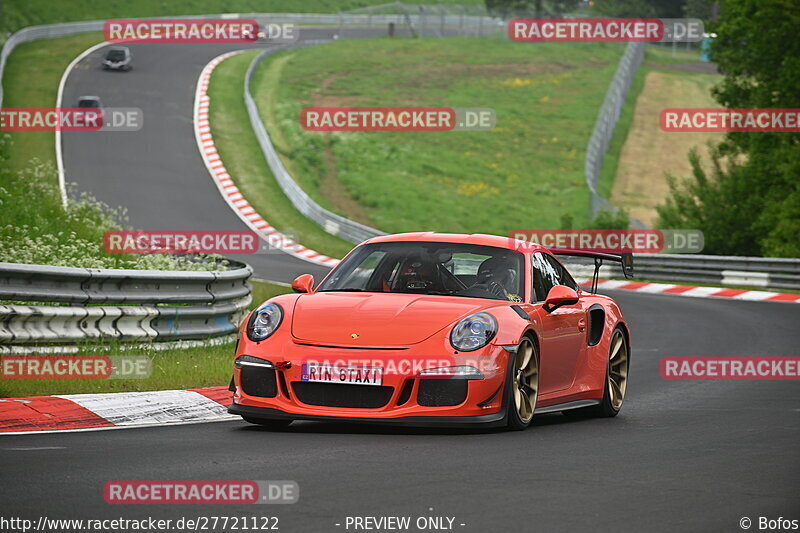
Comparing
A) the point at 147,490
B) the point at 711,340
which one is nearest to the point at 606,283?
the point at 711,340

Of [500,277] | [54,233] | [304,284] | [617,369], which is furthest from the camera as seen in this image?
[54,233]

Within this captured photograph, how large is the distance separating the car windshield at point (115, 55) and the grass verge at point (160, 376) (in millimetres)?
45537

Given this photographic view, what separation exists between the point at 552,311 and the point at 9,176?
1083cm

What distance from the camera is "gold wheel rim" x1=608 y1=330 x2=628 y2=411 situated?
11.1m

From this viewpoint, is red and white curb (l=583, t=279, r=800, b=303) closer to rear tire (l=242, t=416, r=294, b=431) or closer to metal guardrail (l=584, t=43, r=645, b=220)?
metal guardrail (l=584, t=43, r=645, b=220)

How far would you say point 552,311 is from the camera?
994 cm

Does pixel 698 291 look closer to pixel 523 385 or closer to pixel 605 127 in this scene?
pixel 523 385

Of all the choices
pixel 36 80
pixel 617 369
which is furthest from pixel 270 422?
pixel 36 80

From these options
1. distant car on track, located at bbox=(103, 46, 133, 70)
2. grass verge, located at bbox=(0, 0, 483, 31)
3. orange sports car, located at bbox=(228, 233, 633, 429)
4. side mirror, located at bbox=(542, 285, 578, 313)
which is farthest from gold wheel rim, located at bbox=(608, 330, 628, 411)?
grass verge, located at bbox=(0, 0, 483, 31)

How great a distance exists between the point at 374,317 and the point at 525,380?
Result: 3.75 ft

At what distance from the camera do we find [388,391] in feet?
28.1

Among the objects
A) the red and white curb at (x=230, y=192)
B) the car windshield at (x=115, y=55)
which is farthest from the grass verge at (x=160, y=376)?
the car windshield at (x=115, y=55)

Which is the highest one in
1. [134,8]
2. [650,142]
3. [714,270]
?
[134,8]

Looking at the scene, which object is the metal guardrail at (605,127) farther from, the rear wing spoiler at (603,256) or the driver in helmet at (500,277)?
the driver in helmet at (500,277)
